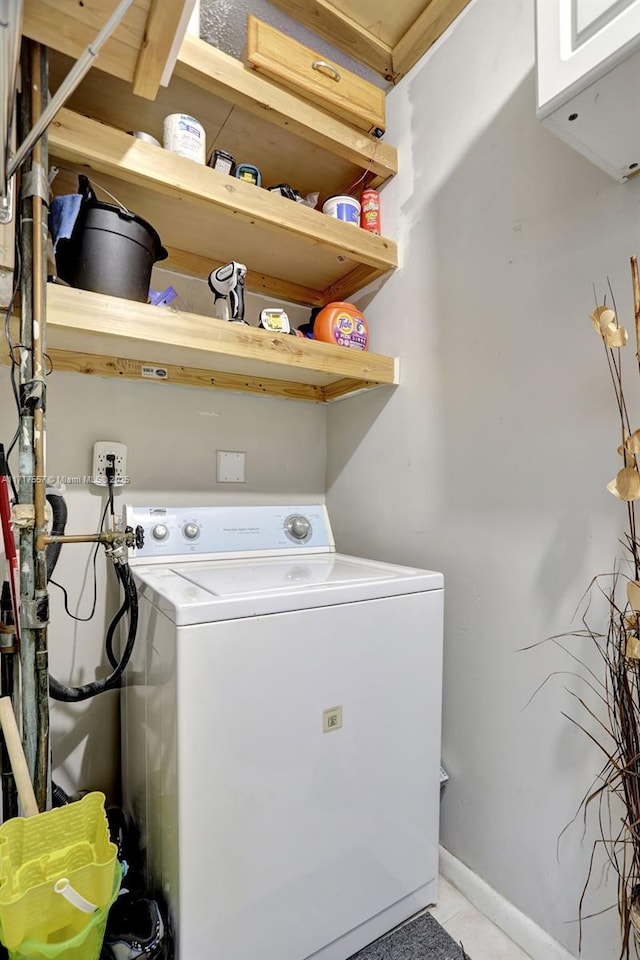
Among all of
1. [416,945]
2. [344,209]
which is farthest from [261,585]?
[344,209]

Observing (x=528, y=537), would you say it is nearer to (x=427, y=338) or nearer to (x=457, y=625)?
(x=457, y=625)

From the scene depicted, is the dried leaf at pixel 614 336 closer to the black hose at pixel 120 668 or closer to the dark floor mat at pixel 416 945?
the black hose at pixel 120 668

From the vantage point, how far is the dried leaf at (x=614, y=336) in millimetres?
856

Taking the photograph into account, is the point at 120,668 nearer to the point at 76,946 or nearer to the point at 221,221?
the point at 76,946

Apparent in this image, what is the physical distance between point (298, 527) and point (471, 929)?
3.73 ft

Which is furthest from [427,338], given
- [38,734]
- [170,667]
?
[38,734]

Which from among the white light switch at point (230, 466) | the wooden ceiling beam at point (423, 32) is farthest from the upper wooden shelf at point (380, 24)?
the white light switch at point (230, 466)

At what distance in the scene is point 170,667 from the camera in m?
0.90

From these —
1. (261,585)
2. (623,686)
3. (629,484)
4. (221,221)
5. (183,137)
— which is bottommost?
(623,686)

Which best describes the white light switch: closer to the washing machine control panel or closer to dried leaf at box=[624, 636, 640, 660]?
the washing machine control panel

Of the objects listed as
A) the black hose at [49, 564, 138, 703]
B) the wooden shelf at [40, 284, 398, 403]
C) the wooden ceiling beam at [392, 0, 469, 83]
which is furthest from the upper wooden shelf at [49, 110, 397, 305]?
the black hose at [49, 564, 138, 703]

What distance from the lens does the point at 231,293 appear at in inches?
53.6

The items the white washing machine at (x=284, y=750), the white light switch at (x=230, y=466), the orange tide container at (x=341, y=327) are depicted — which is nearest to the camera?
the white washing machine at (x=284, y=750)

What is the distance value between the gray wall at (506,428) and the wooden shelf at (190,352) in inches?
9.8
